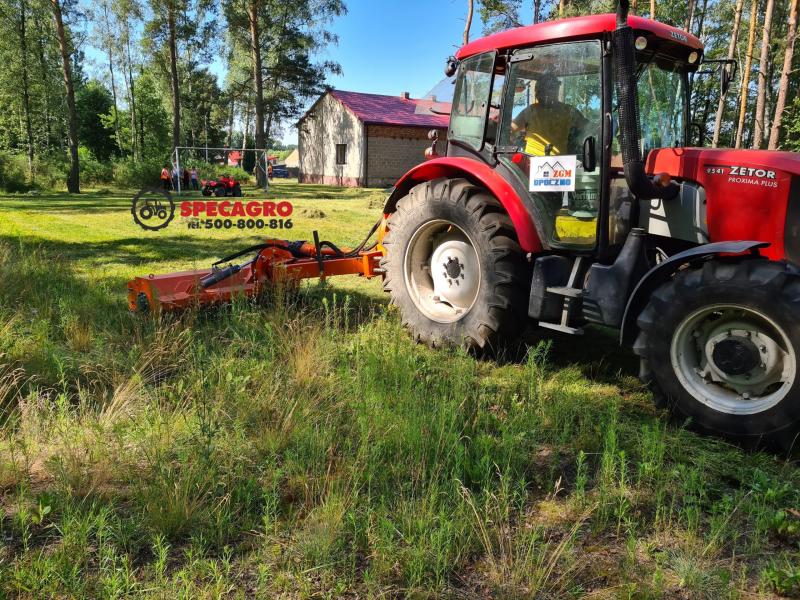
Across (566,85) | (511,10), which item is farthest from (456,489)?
(511,10)

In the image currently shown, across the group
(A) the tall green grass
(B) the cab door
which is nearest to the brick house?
(B) the cab door

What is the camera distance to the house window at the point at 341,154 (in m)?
32.5

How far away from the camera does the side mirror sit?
370cm

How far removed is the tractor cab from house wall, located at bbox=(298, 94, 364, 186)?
2730 cm

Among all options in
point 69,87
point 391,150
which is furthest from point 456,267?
point 391,150

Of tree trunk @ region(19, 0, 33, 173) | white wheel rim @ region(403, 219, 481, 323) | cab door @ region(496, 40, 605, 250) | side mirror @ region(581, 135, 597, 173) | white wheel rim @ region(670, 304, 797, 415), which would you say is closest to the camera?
white wheel rim @ region(670, 304, 797, 415)

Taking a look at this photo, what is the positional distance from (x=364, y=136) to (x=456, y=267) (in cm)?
2732

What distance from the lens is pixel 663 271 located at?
3355mm

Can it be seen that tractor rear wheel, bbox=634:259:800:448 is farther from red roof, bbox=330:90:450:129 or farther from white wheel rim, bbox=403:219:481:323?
red roof, bbox=330:90:450:129

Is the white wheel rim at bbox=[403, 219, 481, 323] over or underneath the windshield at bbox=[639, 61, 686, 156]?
underneath

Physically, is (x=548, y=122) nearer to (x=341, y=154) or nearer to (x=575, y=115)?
(x=575, y=115)

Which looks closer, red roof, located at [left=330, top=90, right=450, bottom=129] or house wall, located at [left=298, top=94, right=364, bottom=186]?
red roof, located at [left=330, top=90, right=450, bottom=129]

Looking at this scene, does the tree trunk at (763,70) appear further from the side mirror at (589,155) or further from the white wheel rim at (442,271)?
the side mirror at (589,155)

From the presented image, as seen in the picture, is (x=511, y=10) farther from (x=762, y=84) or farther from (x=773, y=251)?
(x=773, y=251)
